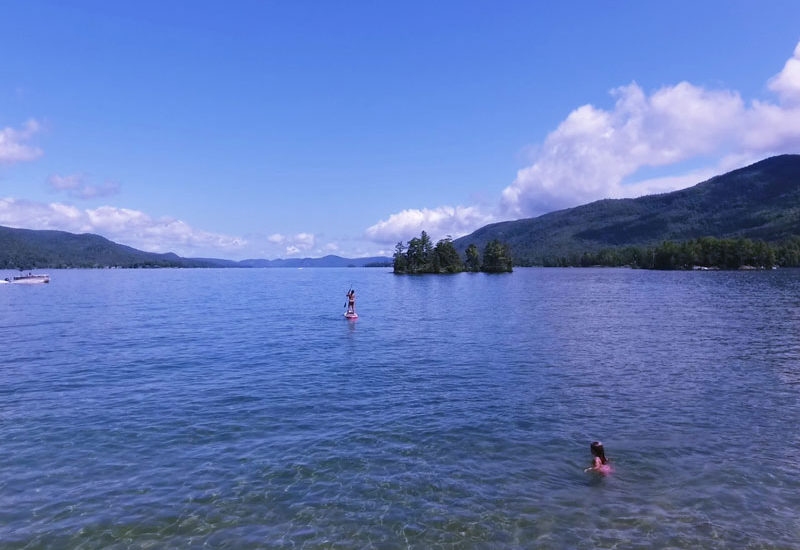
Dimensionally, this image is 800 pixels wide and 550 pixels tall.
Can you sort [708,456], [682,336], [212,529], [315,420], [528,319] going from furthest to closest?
1. [528,319]
2. [682,336]
3. [315,420]
4. [708,456]
5. [212,529]

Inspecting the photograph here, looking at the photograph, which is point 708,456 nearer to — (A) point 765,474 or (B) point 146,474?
(A) point 765,474

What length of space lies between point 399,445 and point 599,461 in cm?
945

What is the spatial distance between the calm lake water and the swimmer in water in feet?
1.48

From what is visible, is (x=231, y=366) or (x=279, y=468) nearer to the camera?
(x=279, y=468)

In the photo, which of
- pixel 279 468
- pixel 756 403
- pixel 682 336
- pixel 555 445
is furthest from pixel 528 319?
pixel 279 468

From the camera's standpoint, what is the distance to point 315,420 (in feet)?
88.4

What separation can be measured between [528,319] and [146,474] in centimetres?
6310

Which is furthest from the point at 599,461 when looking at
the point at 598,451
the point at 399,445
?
the point at 399,445

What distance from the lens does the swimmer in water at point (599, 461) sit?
20.3 m

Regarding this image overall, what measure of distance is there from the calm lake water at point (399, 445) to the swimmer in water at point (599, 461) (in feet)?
1.48

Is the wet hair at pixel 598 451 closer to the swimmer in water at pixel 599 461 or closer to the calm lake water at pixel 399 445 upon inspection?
the swimmer in water at pixel 599 461

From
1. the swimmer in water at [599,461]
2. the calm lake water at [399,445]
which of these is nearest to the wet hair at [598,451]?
the swimmer in water at [599,461]

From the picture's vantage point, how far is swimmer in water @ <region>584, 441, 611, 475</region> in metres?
20.3

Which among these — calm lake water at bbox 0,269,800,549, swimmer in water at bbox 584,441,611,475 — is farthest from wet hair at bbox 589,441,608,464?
calm lake water at bbox 0,269,800,549
